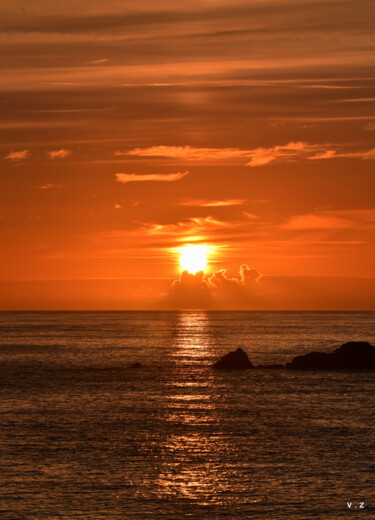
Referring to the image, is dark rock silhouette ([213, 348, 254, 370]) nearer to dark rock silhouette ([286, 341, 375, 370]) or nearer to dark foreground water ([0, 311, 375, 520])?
dark rock silhouette ([286, 341, 375, 370])

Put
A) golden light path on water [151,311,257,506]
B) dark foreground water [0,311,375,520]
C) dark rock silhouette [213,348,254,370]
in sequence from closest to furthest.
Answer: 1. dark foreground water [0,311,375,520]
2. golden light path on water [151,311,257,506]
3. dark rock silhouette [213,348,254,370]

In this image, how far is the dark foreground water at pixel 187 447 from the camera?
146 feet

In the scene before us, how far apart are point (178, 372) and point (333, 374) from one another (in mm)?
24953

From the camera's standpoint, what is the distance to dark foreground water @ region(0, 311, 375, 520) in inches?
1753

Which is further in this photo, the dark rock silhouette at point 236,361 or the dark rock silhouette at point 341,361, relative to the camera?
the dark rock silhouette at point 341,361

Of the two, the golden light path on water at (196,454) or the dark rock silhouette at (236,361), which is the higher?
the dark rock silhouette at (236,361)

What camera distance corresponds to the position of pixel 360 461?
55.0 m

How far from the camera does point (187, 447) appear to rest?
6025cm

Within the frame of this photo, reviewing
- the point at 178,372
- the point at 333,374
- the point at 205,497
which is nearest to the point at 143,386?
Answer: the point at 178,372

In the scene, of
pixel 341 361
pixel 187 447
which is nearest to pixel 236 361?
pixel 341 361

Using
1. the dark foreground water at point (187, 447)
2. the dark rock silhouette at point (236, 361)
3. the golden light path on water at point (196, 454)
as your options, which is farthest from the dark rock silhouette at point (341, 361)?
the golden light path on water at point (196, 454)

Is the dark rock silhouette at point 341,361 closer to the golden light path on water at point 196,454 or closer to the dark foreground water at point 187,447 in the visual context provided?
the dark foreground water at point 187,447

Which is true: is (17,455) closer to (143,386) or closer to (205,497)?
(205,497)

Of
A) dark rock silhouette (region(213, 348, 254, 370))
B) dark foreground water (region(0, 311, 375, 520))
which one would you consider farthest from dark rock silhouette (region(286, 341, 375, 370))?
dark foreground water (region(0, 311, 375, 520))
